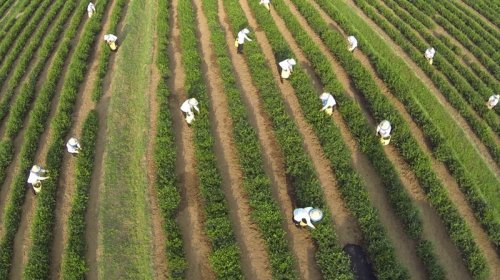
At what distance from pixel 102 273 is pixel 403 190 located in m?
10.1

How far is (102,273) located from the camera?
13.2 meters

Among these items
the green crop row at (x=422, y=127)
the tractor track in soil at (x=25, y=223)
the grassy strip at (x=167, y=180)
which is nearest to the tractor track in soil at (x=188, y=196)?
the grassy strip at (x=167, y=180)

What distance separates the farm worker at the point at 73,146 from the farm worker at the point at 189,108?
405 cm

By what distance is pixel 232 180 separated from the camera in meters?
15.3

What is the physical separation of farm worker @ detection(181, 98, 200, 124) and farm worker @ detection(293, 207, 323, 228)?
5906 mm

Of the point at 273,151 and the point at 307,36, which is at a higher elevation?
the point at 307,36

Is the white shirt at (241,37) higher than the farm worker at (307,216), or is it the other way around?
the white shirt at (241,37)

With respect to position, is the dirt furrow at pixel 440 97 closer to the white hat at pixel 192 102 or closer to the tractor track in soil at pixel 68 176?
the white hat at pixel 192 102

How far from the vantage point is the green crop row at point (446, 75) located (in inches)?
717

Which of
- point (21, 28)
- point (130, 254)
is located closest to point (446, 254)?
point (130, 254)

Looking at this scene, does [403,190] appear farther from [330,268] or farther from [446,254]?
[330,268]

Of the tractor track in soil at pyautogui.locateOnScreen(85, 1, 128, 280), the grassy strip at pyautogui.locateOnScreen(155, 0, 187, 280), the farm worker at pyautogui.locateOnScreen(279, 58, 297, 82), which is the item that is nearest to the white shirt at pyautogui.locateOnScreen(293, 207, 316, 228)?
the grassy strip at pyautogui.locateOnScreen(155, 0, 187, 280)

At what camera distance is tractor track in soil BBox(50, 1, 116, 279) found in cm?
1395

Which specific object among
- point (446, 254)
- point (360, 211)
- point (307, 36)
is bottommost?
point (446, 254)
